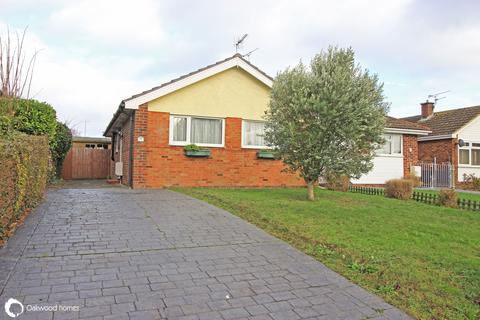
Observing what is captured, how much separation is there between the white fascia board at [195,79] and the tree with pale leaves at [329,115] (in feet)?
13.7

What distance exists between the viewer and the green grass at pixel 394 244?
3.61m

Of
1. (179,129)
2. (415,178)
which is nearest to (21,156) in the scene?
(179,129)

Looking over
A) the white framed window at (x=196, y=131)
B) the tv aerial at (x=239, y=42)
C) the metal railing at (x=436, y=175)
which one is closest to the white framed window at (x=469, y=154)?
the metal railing at (x=436, y=175)

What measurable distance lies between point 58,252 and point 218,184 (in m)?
8.77

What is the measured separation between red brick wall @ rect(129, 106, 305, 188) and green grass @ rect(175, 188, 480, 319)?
12.2 ft

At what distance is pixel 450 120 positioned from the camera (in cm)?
2253

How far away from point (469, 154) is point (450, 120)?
256cm

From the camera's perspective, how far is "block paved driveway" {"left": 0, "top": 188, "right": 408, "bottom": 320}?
316 centimetres

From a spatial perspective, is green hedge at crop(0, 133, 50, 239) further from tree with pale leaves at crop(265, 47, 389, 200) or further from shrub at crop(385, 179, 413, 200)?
shrub at crop(385, 179, 413, 200)

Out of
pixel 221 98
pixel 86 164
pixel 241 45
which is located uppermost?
pixel 241 45

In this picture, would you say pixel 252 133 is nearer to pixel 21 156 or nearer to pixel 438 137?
pixel 21 156

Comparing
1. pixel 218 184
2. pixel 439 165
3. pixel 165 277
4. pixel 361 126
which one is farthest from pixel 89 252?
pixel 439 165

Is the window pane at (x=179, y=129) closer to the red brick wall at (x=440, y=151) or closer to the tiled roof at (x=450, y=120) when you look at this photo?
the red brick wall at (x=440, y=151)

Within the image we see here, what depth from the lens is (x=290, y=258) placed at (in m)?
4.73
